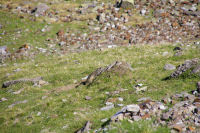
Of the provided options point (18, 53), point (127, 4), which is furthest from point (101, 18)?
point (18, 53)

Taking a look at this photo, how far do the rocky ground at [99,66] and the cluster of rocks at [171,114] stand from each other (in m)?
0.03

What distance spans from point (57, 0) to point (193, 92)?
39967 millimetres

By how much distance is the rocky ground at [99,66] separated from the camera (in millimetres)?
9425

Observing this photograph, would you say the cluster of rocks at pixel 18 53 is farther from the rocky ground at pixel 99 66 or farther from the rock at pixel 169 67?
the rock at pixel 169 67

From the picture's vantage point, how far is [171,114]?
8180 mm

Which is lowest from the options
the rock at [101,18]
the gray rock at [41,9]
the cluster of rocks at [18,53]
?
the cluster of rocks at [18,53]

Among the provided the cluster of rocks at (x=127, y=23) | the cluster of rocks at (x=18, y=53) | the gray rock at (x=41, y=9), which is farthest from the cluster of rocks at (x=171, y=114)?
the gray rock at (x=41, y=9)

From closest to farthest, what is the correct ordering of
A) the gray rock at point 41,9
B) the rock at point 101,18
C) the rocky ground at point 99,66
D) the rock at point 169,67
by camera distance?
1. the rocky ground at point 99,66
2. the rock at point 169,67
3. the rock at point 101,18
4. the gray rock at point 41,9

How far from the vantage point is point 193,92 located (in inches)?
423

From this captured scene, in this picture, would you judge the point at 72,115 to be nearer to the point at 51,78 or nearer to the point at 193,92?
the point at 193,92

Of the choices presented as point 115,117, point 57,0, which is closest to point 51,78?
point 115,117

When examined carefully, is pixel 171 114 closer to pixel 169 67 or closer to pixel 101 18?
pixel 169 67

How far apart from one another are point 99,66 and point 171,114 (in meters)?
12.8

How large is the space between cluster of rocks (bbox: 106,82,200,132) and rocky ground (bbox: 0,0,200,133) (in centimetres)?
3
